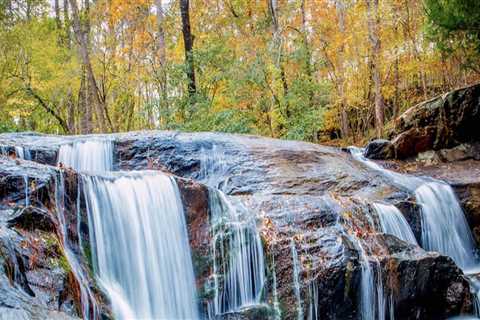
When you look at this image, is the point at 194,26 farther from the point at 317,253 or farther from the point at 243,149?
the point at 317,253

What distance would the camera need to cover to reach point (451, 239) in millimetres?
8133

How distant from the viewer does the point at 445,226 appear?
26.9 ft

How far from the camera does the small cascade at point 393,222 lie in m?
7.17

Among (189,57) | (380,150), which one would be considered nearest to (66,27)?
(189,57)

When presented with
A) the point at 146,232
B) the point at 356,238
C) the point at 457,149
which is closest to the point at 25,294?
the point at 146,232

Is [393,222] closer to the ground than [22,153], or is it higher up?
closer to the ground

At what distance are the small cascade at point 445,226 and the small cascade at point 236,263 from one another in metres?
3.77

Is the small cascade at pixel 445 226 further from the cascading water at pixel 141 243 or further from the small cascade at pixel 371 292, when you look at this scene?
the cascading water at pixel 141 243

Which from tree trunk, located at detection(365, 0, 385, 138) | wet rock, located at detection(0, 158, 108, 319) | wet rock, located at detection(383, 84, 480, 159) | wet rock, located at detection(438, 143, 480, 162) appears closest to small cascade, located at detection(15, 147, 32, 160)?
wet rock, located at detection(0, 158, 108, 319)

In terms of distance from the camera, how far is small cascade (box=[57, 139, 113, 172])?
8.45m

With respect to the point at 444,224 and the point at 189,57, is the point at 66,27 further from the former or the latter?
the point at 444,224

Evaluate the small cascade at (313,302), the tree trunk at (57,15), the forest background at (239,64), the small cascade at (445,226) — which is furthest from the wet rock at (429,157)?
the tree trunk at (57,15)

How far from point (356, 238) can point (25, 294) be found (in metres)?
4.12

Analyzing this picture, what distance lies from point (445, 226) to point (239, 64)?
8.61 m
